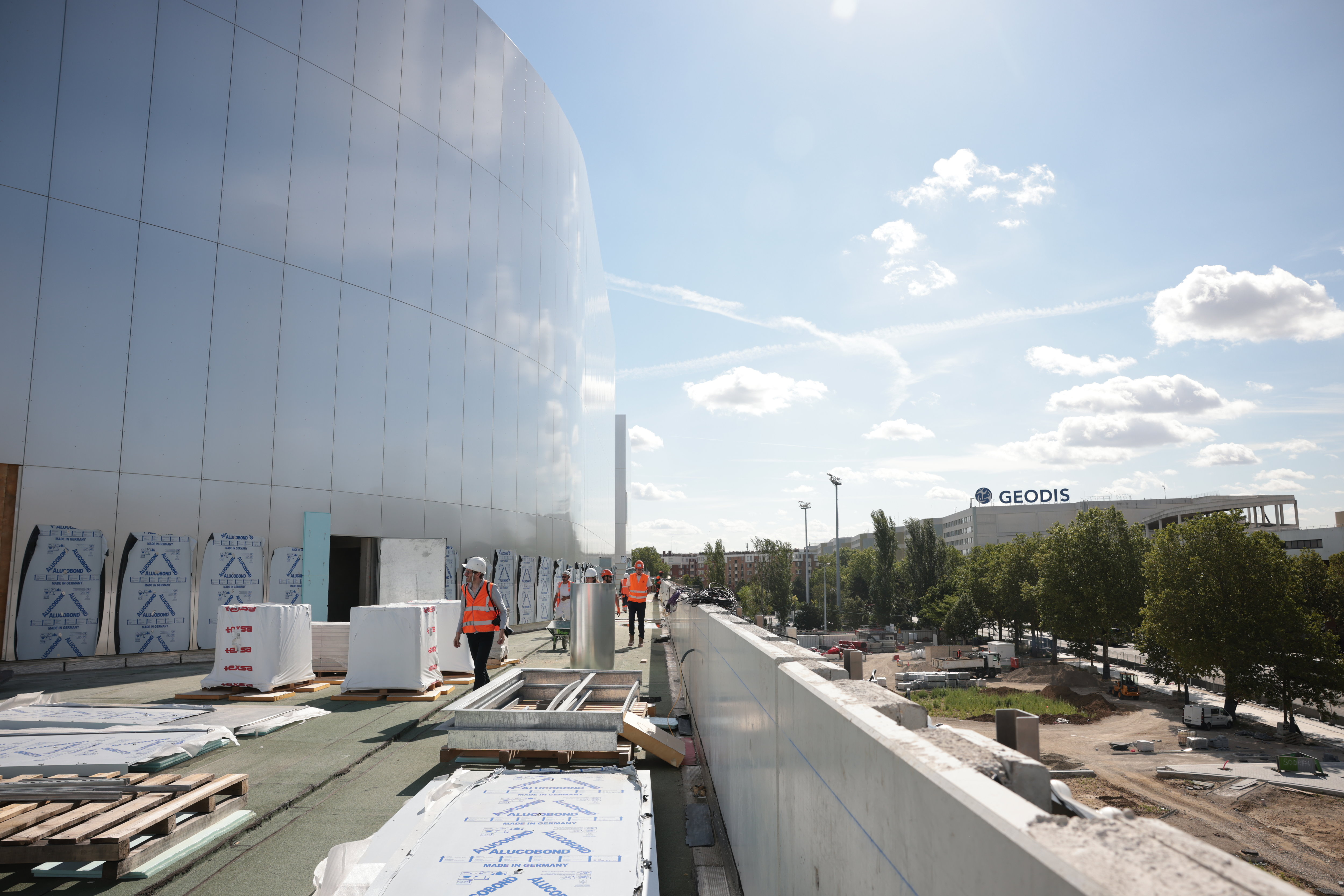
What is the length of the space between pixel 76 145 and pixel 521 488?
15.8 meters

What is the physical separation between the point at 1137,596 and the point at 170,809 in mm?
53679

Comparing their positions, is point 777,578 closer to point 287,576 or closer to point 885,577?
point 885,577

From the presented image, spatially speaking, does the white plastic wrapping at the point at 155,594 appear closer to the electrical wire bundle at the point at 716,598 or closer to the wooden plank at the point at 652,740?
the electrical wire bundle at the point at 716,598

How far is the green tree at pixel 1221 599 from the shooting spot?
3102cm

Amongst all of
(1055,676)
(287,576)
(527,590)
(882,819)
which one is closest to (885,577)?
(1055,676)

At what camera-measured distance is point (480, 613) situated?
31.8ft

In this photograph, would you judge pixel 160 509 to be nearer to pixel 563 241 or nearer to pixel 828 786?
pixel 828 786

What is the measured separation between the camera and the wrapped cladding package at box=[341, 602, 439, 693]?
404 inches

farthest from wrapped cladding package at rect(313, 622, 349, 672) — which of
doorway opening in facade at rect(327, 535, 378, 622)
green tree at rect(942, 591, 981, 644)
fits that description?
green tree at rect(942, 591, 981, 644)

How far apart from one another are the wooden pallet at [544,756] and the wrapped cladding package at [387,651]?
159 inches

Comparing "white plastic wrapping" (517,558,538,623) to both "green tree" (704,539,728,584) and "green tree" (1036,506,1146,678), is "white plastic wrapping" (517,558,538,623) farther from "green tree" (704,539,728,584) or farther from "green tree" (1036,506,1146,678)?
"green tree" (704,539,728,584)

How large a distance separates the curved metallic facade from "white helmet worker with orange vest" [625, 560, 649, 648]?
22.6ft

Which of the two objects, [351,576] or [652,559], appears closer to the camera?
[351,576]

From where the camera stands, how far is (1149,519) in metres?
89.2
